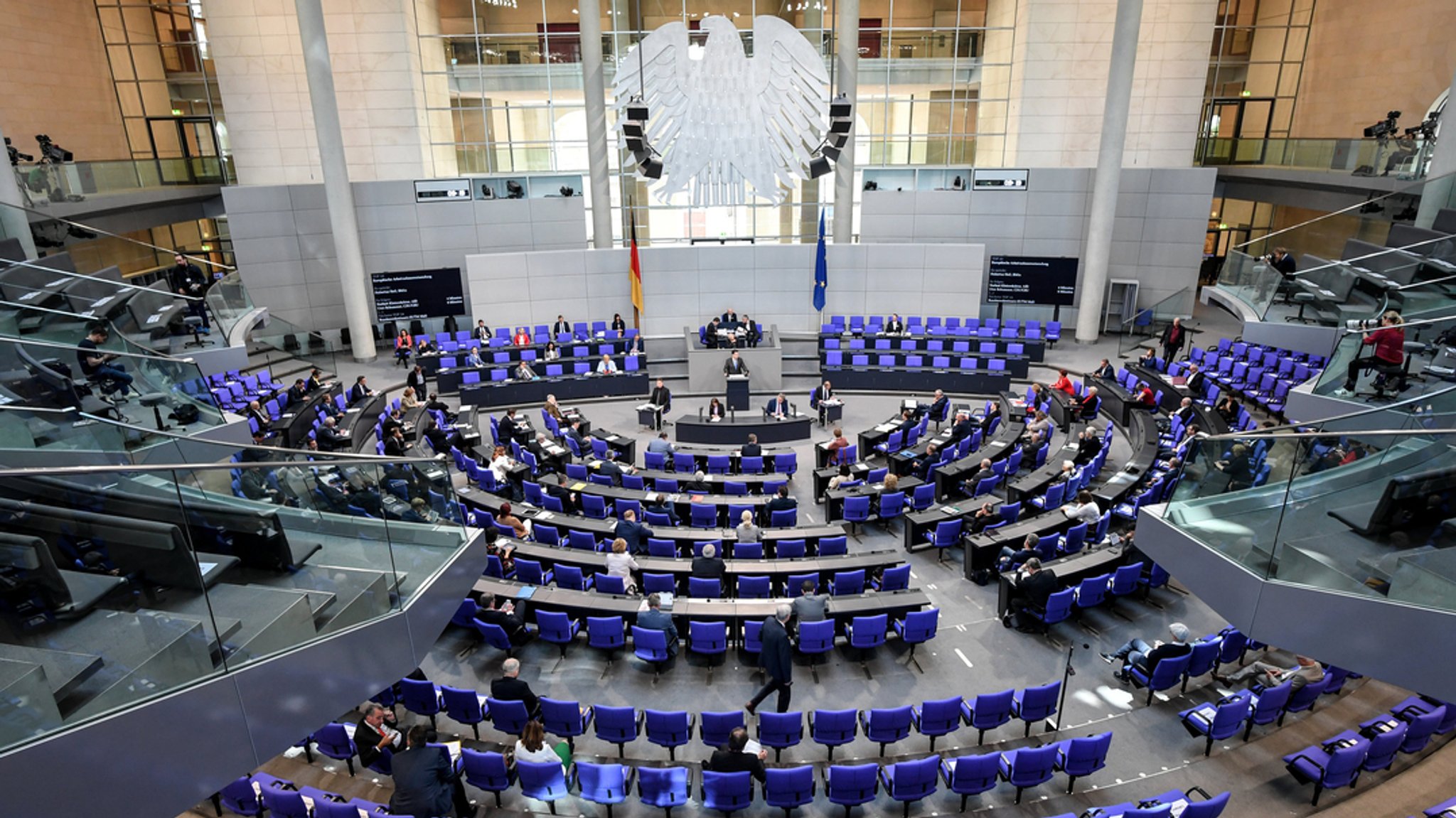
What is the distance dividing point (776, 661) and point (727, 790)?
1.59 m

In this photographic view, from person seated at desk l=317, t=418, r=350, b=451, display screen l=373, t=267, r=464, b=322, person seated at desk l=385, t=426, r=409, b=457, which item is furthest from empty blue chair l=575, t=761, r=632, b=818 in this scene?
display screen l=373, t=267, r=464, b=322

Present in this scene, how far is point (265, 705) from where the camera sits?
16.6ft

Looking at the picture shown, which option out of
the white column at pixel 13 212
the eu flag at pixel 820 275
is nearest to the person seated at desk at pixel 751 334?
the eu flag at pixel 820 275

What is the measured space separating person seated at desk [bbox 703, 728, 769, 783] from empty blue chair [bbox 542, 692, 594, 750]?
1.55 m

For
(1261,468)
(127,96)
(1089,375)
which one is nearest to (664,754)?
(1261,468)

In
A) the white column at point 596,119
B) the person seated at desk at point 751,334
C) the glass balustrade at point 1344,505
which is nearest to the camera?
the glass balustrade at point 1344,505

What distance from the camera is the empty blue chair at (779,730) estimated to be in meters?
7.70

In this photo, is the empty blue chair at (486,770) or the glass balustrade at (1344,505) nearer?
the glass balustrade at (1344,505)

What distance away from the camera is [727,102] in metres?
16.0

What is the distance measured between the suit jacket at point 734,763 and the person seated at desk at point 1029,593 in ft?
15.0

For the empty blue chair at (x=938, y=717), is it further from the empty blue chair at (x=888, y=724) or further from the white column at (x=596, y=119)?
the white column at (x=596, y=119)

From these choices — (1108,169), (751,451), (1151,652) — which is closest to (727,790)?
(1151,652)

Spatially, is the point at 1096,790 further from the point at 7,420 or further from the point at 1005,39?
the point at 1005,39

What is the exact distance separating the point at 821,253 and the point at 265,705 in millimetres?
19132
